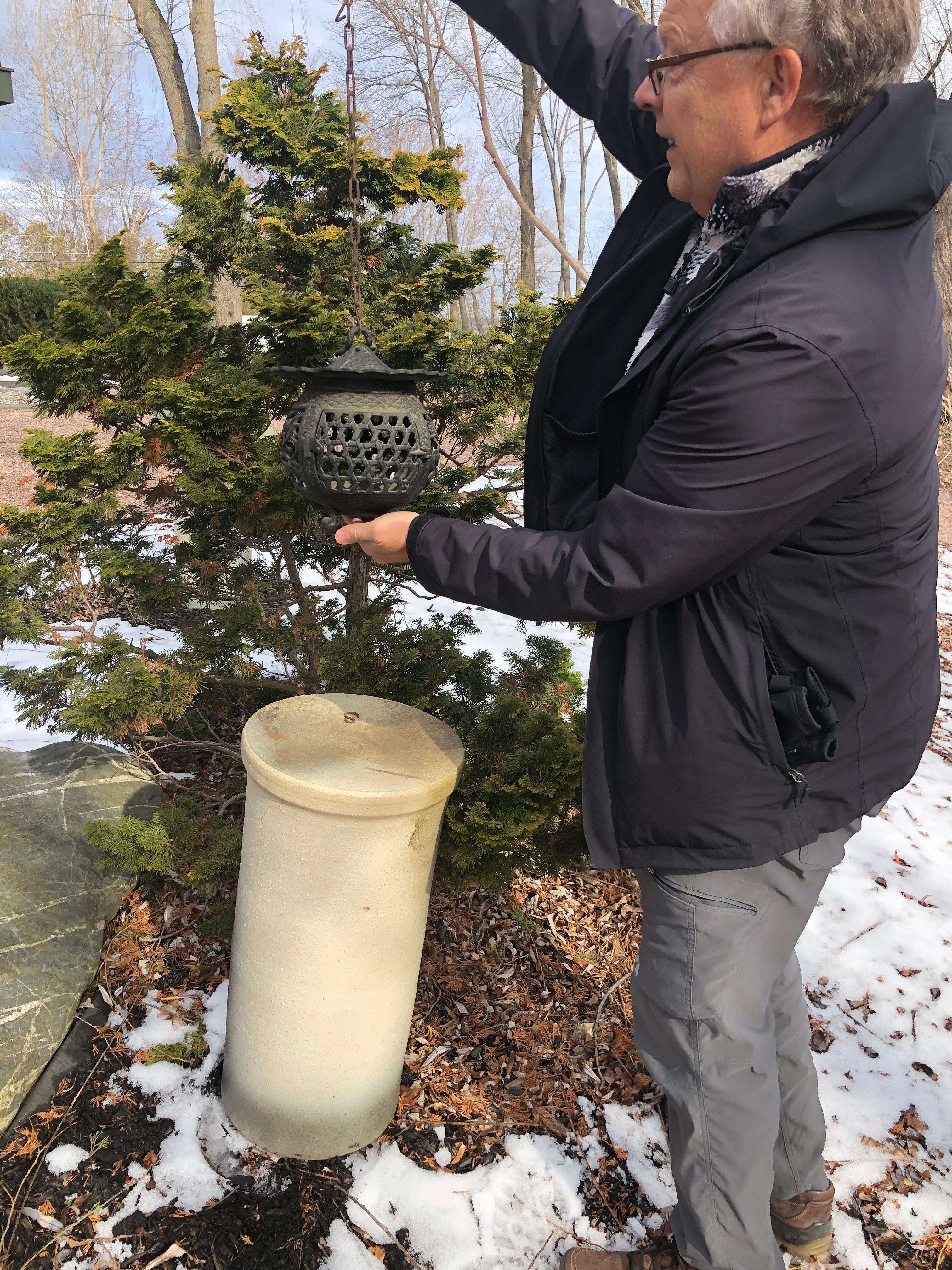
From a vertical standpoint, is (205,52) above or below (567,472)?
above

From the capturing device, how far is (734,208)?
1543 mm

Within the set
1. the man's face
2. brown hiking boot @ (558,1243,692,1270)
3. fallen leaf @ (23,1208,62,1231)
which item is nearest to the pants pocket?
brown hiking boot @ (558,1243,692,1270)

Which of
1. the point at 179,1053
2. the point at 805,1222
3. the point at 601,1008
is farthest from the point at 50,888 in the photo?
the point at 805,1222

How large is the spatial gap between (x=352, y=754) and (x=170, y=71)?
5601 mm

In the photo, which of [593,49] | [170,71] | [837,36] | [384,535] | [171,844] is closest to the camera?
[837,36]

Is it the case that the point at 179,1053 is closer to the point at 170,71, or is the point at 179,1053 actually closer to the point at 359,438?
the point at 359,438

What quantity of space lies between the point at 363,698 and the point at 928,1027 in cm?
223

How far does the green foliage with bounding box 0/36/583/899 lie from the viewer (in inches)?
103

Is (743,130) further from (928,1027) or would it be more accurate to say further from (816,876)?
(928,1027)

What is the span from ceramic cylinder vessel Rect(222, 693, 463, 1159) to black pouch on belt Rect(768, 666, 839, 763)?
84 cm

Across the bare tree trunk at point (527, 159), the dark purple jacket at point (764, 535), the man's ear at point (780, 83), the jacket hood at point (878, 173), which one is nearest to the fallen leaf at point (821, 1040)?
the dark purple jacket at point (764, 535)

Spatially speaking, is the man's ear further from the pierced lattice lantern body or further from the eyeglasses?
the pierced lattice lantern body

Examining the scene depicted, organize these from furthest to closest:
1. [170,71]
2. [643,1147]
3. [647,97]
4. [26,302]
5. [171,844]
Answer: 1. [26,302]
2. [170,71]
3. [171,844]
4. [643,1147]
5. [647,97]

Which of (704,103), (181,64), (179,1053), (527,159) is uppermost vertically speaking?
(527,159)
